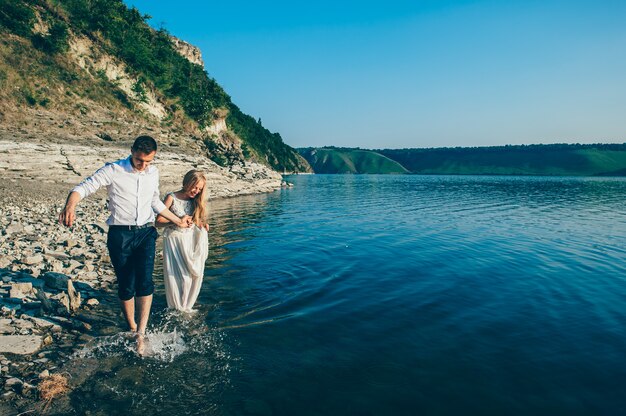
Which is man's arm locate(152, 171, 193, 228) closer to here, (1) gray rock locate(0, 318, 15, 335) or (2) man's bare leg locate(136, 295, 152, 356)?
(2) man's bare leg locate(136, 295, 152, 356)

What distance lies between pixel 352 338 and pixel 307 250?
29.0 ft

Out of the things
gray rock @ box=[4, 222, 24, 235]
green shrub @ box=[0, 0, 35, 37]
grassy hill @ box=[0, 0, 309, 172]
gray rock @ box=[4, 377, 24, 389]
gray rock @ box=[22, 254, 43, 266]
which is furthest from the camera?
green shrub @ box=[0, 0, 35, 37]

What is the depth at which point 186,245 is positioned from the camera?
780 cm

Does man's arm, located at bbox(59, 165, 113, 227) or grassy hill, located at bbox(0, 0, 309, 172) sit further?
grassy hill, located at bbox(0, 0, 309, 172)

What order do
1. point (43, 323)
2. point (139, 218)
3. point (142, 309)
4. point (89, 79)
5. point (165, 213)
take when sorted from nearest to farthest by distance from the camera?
point (139, 218)
point (142, 309)
point (165, 213)
point (43, 323)
point (89, 79)

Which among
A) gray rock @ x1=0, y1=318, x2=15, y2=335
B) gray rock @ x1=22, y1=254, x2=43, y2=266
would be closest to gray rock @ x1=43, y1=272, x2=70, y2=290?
gray rock @ x1=22, y1=254, x2=43, y2=266

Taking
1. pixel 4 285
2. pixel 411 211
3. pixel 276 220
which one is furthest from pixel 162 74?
pixel 4 285

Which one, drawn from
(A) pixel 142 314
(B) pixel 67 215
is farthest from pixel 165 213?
(A) pixel 142 314

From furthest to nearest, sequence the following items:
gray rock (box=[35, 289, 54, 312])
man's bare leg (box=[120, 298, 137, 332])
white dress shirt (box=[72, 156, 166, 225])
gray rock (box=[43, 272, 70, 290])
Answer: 1. gray rock (box=[43, 272, 70, 290])
2. gray rock (box=[35, 289, 54, 312])
3. man's bare leg (box=[120, 298, 137, 332])
4. white dress shirt (box=[72, 156, 166, 225])

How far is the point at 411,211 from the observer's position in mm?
31266

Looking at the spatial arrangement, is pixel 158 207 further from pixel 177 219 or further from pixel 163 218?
pixel 163 218

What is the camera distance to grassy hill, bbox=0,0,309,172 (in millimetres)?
32688

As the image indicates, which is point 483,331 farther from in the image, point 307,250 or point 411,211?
point 411,211

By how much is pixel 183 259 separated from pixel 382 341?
15.7ft
